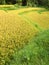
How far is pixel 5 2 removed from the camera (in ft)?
104

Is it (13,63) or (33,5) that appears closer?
(13,63)

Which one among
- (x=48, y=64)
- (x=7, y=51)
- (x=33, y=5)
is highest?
(x=7, y=51)

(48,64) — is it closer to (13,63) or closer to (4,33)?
(13,63)

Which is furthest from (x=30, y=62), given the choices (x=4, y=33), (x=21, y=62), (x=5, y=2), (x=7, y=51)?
(x=5, y=2)

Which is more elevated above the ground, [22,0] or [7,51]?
[7,51]

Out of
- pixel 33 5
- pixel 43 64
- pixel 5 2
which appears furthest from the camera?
pixel 33 5

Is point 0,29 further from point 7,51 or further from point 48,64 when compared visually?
point 48,64

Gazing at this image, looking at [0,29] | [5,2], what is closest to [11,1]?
[5,2]

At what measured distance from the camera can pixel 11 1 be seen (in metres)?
33.0

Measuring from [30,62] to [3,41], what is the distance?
1239 millimetres

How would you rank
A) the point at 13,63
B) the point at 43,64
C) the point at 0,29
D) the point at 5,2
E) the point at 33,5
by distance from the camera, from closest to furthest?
the point at 13,63
the point at 43,64
the point at 0,29
the point at 5,2
the point at 33,5

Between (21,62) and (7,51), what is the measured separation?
0.68 meters

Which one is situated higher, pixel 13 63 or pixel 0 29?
pixel 0 29

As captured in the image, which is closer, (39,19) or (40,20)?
(40,20)
